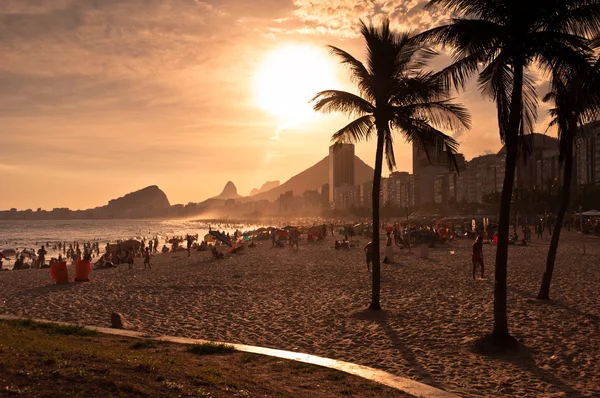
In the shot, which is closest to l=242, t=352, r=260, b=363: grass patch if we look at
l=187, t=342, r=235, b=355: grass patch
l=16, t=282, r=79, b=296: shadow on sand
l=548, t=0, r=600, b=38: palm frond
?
l=187, t=342, r=235, b=355: grass patch

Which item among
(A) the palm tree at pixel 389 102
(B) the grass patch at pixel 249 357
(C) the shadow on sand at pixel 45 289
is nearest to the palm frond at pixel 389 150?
(A) the palm tree at pixel 389 102

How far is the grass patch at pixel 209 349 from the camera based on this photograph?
9.03 metres

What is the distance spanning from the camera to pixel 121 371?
21.5 feet

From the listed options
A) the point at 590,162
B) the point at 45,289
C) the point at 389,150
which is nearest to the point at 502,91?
the point at 389,150

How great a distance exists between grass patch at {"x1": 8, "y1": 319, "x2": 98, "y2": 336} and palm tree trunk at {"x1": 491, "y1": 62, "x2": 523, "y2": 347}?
8.22 m

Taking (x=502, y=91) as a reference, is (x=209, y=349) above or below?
below

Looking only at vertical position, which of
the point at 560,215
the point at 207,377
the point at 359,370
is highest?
the point at 560,215

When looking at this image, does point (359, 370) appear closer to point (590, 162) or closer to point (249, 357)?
point (249, 357)

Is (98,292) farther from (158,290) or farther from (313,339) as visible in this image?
(313,339)

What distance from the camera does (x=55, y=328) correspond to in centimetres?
1084

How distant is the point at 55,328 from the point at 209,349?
402 cm

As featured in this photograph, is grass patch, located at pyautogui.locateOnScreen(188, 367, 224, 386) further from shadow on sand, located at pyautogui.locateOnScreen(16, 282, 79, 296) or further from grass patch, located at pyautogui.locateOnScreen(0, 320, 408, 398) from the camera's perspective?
shadow on sand, located at pyautogui.locateOnScreen(16, 282, 79, 296)

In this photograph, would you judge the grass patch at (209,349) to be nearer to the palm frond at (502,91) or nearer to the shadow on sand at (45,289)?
the palm frond at (502,91)

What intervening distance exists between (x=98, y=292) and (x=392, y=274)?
12530 millimetres
